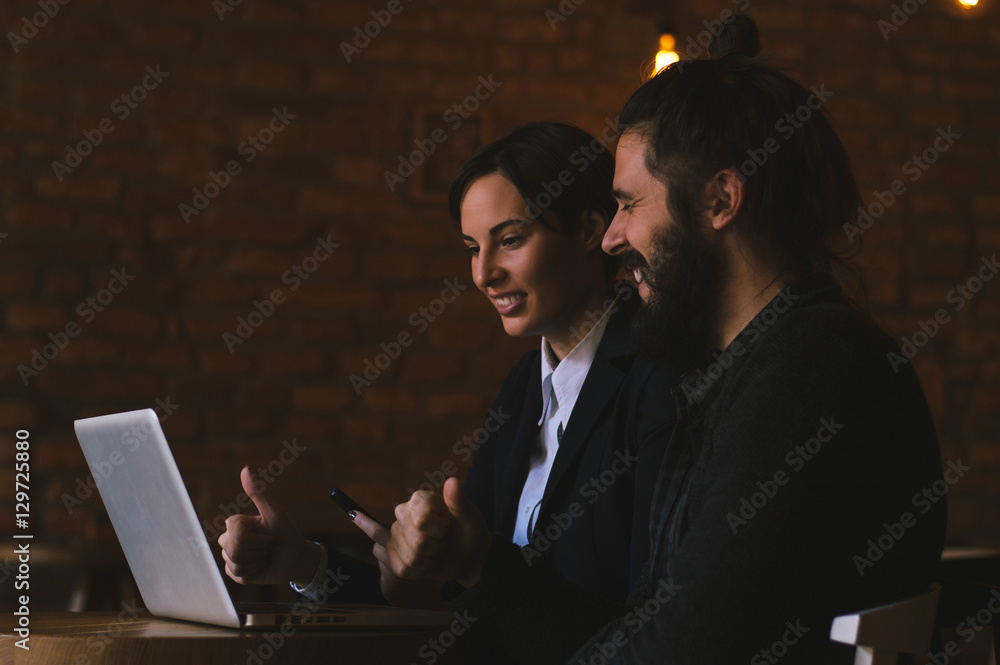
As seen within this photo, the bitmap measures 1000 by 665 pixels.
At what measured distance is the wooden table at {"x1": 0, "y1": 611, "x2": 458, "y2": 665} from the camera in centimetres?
108

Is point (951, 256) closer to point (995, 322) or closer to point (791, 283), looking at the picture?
point (995, 322)

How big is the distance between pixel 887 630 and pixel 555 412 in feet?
3.14

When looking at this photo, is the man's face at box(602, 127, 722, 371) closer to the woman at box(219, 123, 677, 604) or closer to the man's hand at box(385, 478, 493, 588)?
the woman at box(219, 123, 677, 604)

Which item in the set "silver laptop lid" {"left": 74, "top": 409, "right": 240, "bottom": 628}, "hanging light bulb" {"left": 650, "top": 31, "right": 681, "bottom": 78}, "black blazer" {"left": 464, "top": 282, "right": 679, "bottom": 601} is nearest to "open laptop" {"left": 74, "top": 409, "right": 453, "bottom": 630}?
"silver laptop lid" {"left": 74, "top": 409, "right": 240, "bottom": 628}

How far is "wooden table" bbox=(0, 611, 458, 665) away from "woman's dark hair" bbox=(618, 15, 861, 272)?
25.4 inches

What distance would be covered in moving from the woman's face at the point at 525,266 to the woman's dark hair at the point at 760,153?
0.51 m

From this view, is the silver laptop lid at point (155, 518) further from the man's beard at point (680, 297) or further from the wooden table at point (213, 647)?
the man's beard at point (680, 297)

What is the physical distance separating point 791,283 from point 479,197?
33.0 inches

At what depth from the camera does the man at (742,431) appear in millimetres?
925

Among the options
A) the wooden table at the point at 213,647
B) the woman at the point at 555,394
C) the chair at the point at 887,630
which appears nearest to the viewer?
the chair at the point at 887,630

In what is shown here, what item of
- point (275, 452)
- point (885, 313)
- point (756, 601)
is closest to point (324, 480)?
point (275, 452)

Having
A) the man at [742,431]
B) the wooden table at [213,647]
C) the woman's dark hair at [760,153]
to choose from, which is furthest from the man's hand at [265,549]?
the woman's dark hair at [760,153]

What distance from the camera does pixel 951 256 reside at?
3.50 m

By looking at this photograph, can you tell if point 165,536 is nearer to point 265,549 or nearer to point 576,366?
point 265,549
